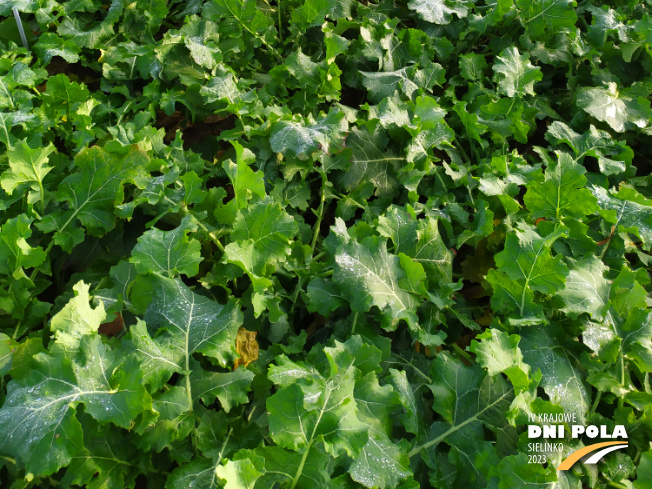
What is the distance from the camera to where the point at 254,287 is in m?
1.58

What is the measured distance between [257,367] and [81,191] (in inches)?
36.9

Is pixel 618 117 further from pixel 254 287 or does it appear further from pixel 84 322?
pixel 84 322

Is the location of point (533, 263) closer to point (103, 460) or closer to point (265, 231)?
point (265, 231)

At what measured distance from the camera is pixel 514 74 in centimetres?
241

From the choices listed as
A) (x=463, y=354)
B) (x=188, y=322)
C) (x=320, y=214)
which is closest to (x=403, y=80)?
(x=320, y=214)

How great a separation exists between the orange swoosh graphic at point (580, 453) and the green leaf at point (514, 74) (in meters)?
→ 1.47

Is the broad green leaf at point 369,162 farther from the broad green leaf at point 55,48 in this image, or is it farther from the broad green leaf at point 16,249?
the broad green leaf at point 55,48

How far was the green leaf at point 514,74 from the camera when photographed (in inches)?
93.0

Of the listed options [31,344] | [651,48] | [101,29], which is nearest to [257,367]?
[31,344]

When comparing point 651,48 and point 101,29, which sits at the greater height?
point 101,29

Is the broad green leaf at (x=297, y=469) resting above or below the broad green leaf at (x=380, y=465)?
above

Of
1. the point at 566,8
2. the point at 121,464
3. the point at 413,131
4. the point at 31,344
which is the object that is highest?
the point at 566,8

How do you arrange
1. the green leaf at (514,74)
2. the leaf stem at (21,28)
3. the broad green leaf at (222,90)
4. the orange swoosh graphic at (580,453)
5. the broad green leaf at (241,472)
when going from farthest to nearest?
the leaf stem at (21,28) → the green leaf at (514,74) → the broad green leaf at (222,90) → the orange swoosh graphic at (580,453) → the broad green leaf at (241,472)

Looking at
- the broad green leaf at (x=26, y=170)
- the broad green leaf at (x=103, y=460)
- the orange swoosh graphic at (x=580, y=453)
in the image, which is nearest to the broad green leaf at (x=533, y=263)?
the orange swoosh graphic at (x=580, y=453)
